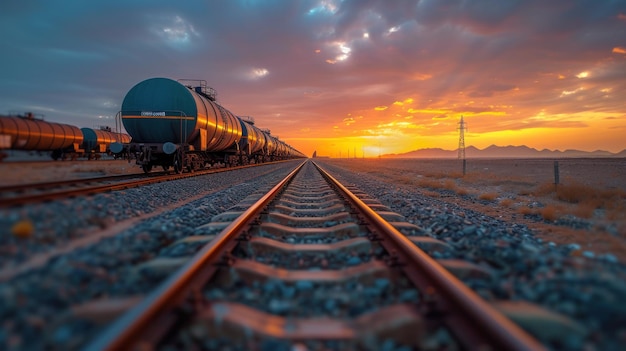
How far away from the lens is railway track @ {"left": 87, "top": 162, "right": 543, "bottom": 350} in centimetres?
181

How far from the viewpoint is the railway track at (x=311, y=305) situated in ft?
5.95

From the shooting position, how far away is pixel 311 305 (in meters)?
2.43

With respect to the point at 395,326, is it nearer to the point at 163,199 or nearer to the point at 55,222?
the point at 55,222

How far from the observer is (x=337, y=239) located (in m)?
4.27

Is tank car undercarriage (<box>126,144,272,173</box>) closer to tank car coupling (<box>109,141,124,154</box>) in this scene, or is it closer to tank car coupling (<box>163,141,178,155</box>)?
tank car coupling (<box>163,141,178,155</box>)

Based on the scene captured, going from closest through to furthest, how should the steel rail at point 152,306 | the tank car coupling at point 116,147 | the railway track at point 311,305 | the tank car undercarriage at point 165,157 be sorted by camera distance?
the steel rail at point 152,306
the railway track at point 311,305
the tank car coupling at point 116,147
the tank car undercarriage at point 165,157

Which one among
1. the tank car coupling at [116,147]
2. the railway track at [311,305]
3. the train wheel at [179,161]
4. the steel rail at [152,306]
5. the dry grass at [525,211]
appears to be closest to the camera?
the steel rail at [152,306]

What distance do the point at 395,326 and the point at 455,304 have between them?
0.44 meters

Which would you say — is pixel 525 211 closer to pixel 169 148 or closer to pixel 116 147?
pixel 169 148

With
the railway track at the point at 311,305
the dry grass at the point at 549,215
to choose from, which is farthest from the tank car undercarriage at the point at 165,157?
the dry grass at the point at 549,215

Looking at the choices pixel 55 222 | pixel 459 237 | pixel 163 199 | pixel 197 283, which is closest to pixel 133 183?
pixel 163 199

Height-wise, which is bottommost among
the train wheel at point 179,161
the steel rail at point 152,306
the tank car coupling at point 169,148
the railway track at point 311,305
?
the railway track at point 311,305

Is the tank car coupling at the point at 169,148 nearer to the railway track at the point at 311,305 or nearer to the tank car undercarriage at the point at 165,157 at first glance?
the tank car undercarriage at the point at 165,157

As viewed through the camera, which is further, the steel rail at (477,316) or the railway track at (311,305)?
the railway track at (311,305)
